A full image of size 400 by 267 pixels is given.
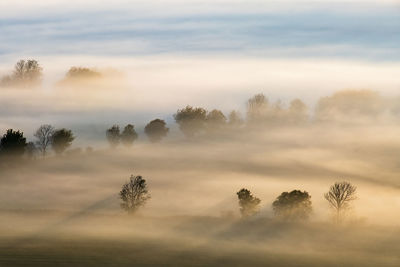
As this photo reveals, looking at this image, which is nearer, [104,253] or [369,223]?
[104,253]

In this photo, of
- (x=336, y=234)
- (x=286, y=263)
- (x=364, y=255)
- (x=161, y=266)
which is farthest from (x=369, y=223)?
(x=161, y=266)

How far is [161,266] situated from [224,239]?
30954mm

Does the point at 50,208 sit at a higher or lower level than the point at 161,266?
higher

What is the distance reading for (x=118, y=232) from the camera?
176m

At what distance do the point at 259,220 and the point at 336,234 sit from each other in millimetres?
18990

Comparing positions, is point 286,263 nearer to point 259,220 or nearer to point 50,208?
point 259,220

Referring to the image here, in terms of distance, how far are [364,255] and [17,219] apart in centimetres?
6843

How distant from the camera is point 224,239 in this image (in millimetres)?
174875

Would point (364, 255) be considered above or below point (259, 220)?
Result: below

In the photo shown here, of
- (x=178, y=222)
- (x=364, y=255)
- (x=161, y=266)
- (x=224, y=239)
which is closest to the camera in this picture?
(x=161, y=266)

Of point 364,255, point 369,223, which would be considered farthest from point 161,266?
point 369,223

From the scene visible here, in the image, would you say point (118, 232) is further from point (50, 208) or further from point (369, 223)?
point (369, 223)

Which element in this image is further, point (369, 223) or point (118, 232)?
point (369, 223)

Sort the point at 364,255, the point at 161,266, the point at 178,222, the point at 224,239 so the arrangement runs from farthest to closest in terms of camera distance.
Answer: the point at 178,222 < the point at 224,239 < the point at 364,255 < the point at 161,266
